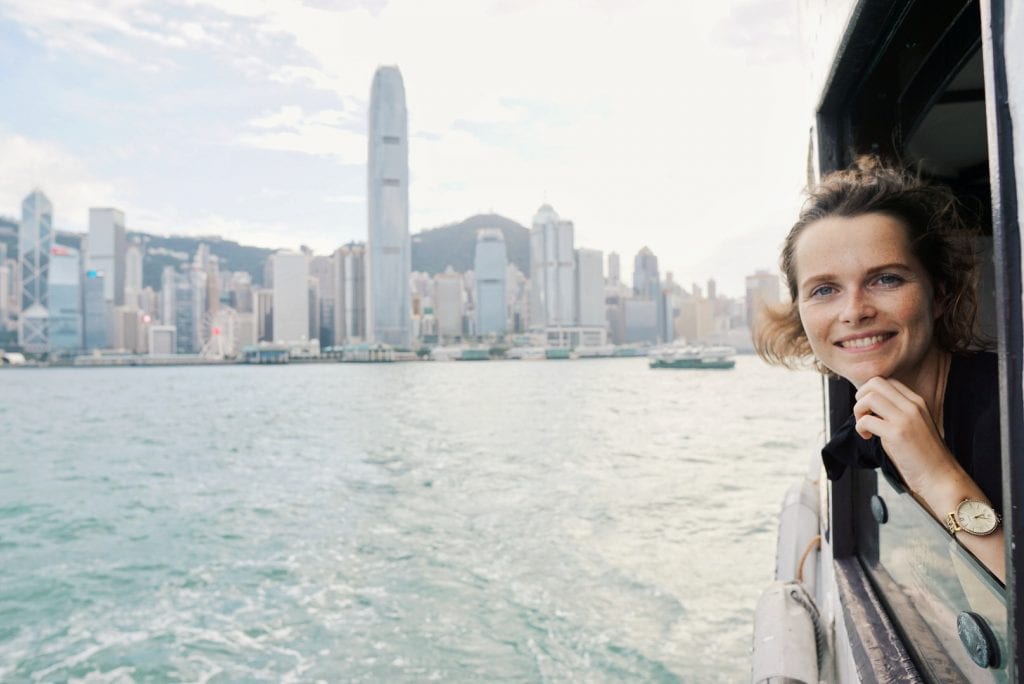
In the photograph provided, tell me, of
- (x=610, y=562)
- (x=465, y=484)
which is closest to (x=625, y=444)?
(x=465, y=484)

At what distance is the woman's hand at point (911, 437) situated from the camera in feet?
3.22

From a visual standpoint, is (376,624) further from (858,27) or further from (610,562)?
(858,27)

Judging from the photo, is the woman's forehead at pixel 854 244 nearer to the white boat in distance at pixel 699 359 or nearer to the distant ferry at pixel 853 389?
the distant ferry at pixel 853 389

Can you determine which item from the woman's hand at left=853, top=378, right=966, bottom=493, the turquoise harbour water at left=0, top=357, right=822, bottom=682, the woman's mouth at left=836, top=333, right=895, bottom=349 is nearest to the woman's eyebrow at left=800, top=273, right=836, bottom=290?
the woman's mouth at left=836, top=333, right=895, bottom=349

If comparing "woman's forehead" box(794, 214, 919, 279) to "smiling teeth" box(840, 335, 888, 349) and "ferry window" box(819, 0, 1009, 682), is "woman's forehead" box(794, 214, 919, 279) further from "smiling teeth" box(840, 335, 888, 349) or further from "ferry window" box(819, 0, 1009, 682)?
"ferry window" box(819, 0, 1009, 682)

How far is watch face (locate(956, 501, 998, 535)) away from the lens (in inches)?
36.6

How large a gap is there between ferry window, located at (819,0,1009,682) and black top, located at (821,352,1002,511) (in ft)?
0.11

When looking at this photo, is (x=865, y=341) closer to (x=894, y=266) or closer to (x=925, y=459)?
(x=894, y=266)

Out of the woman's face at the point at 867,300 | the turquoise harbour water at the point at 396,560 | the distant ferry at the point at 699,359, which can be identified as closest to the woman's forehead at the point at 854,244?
the woman's face at the point at 867,300

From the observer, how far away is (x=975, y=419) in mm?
1080

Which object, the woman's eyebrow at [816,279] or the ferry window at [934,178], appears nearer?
the woman's eyebrow at [816,279]

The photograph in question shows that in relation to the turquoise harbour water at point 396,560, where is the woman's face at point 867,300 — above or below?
above

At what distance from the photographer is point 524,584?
5773 millimetres

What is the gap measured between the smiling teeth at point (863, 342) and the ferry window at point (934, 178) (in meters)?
0.29
